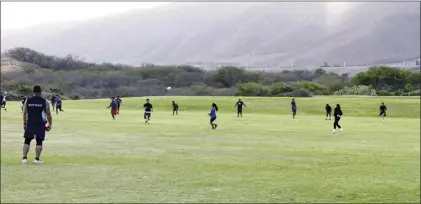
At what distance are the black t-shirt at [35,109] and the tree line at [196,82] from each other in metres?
57.7

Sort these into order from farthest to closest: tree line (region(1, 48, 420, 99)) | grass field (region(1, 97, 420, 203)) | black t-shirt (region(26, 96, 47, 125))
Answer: tree line (region(1, 48, 420, 99))
black t-shirt (region(26, 96, 47, 125))
grass field (region(1, 97, 420, 203))

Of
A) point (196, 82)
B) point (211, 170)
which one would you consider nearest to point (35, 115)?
point (211, 170)

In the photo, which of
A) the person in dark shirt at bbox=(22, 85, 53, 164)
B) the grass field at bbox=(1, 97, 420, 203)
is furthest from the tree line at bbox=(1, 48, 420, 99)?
the person in dark shirt at bbox=(22, 85, 53, 164)

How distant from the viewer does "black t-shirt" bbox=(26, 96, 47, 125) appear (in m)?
13.9

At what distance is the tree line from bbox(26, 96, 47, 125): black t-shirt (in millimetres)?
57730

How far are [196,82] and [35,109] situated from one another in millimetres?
70061

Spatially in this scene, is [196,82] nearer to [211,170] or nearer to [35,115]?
[35,115]

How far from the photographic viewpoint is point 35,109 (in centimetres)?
1397

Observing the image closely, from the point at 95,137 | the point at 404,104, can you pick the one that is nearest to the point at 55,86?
the point at 404,104

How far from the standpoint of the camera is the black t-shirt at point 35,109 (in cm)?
1395

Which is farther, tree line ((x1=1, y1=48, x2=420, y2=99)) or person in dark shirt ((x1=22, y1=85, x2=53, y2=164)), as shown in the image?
tree line ((x1=1, y1=48, x2=420, y2=99))

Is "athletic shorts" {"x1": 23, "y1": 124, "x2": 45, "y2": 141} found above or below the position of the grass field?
above

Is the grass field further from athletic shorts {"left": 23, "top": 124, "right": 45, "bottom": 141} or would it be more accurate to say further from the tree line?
the tree line

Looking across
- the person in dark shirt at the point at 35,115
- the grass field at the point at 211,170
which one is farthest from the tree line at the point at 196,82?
the person in dark shirt at the point at 35,115
